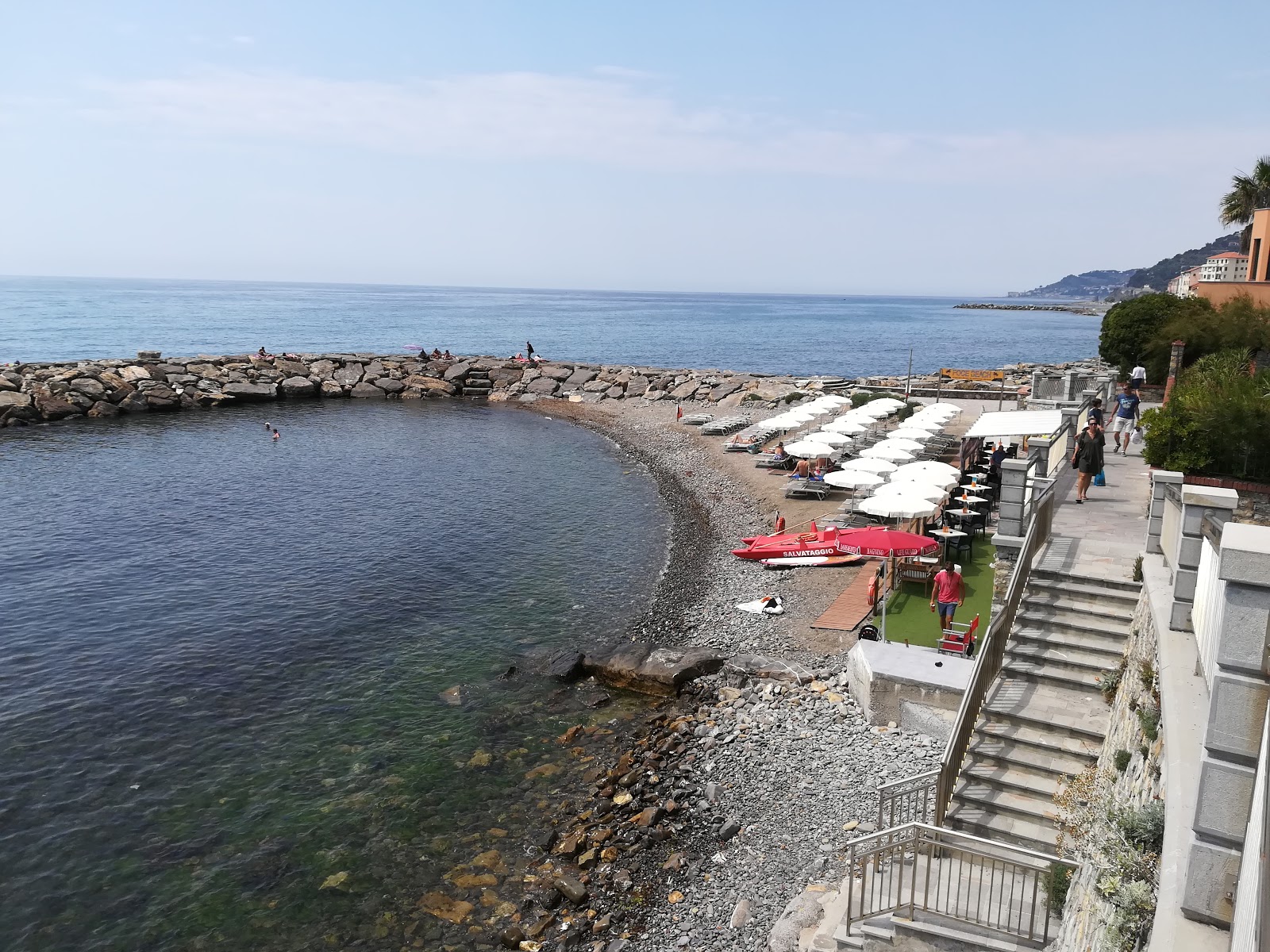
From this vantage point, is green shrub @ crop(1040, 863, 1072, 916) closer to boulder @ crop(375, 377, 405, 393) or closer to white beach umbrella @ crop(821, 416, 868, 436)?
white beach umbrella @ crop(821, 416, 868, 436)

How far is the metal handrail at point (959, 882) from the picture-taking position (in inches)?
322

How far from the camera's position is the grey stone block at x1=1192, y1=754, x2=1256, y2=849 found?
5.44m

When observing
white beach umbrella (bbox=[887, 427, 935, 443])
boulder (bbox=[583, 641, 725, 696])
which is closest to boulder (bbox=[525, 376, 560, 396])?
white beach umbrella (bbox=[887, 427, 935, 443])

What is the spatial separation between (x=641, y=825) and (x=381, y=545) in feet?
54.6

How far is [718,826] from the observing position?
12.2m

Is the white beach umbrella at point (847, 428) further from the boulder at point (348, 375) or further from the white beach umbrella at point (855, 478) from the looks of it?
the boulder at point (348, 375)

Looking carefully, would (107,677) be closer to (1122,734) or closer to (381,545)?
(381,545)

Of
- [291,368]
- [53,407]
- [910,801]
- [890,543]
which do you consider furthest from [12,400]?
[910,801]

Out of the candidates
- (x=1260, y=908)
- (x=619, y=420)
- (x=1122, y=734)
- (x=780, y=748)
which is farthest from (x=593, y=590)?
(x=619, y=420)

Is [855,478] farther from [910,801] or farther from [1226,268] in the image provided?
[1226,268]

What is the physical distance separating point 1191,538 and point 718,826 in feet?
24.1

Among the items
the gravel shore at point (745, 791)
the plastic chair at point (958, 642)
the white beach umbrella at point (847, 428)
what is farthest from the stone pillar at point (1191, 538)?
the white beach umbrella at point (847, 428)

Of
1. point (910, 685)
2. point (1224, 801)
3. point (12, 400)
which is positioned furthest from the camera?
point (12, 400)

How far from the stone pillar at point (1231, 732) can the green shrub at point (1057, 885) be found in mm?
2748
